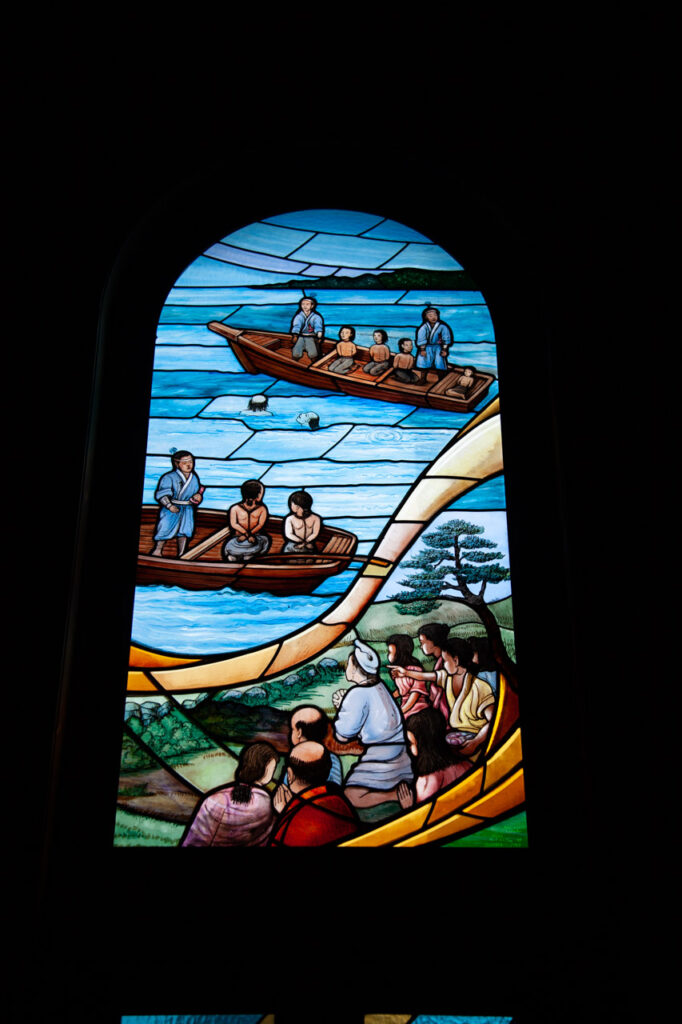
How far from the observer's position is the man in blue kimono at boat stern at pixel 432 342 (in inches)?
128

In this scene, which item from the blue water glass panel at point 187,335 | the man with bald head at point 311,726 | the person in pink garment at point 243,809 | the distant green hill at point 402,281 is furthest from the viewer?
the distant green hill at point 402,281

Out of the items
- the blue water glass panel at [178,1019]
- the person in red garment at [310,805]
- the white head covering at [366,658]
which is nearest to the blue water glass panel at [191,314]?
the white head covering at [366,658]

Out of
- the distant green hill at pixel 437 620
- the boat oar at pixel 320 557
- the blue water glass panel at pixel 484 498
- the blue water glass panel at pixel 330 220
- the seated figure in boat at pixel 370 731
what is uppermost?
the blue water glass panel at pixel 330 220

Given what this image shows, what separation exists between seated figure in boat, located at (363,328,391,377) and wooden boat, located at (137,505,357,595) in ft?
2.05

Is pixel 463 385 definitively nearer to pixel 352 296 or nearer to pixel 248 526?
pixel 352 296

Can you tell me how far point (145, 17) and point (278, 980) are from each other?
3.30 metres

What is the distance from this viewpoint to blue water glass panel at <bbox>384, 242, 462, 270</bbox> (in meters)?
3.42

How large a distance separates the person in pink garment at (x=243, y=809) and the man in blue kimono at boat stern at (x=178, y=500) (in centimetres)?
70

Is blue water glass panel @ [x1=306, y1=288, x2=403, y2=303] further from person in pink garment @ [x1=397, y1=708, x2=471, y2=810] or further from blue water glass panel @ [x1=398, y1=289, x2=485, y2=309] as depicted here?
person in pink garment @ [x1=397, y1=708, x2=471, y2=810]

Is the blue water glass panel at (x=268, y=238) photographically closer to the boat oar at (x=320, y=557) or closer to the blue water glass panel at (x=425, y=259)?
the blue water glass panel at (x=425, y=259)

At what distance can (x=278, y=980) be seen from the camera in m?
2.40

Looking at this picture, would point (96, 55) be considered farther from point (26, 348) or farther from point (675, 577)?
point (675, 577)

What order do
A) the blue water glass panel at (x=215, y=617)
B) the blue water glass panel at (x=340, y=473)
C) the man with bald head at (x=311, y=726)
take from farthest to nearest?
the blue water glass panel at (x=340, y=473), the blue water glass panel at (x=215, y=617), the man with bald head at (x=311, y=726)

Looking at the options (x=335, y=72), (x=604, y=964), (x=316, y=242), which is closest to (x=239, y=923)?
(x=604, y=964)
